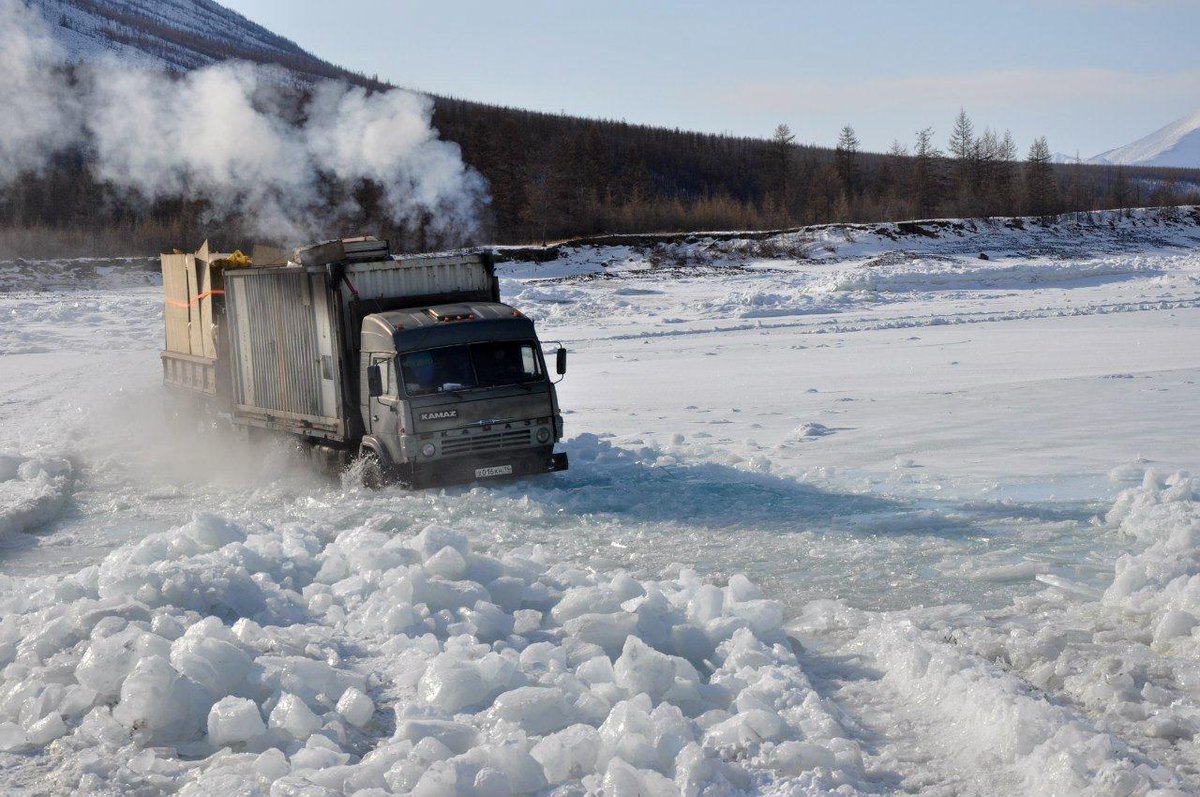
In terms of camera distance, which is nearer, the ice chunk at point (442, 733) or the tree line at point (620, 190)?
the ice chunk at point (442, 733)

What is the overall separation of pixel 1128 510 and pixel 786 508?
353 cm

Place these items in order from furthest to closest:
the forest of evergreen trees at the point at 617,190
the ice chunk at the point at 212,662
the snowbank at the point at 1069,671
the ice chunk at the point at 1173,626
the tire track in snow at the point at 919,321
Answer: the forest of evergreen trees at the point at 617,190, the tire track in snow at the point at 919,321, the ice chunk at the point at 1173,626, the ice chunk at the point at 212,662, the snowbank at the point at 1069,671

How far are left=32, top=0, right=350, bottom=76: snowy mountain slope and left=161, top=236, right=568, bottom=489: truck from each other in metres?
120

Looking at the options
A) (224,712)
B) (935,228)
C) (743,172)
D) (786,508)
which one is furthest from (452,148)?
(743,172)

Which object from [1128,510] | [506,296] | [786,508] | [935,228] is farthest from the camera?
[935,228]

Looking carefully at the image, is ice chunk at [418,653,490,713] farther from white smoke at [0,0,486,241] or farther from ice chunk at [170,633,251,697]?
white smoke at [0,0,486,241]

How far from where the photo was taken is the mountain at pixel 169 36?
137375 millimetres

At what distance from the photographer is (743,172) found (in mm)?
134875

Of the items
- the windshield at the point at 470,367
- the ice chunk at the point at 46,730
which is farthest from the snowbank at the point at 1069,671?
the windshield at the point at 470,367

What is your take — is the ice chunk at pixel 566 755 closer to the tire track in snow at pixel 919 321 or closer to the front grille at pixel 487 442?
the front grille at pixel 487 442

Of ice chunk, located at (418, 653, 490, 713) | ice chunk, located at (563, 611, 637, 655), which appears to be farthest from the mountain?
ice chunk, located at (418, 653, 490, 713)

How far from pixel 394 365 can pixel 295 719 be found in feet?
25.2

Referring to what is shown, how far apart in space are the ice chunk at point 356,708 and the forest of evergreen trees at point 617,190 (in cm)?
3017

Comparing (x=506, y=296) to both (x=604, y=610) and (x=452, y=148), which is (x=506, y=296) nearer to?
(x=452, y=148)
